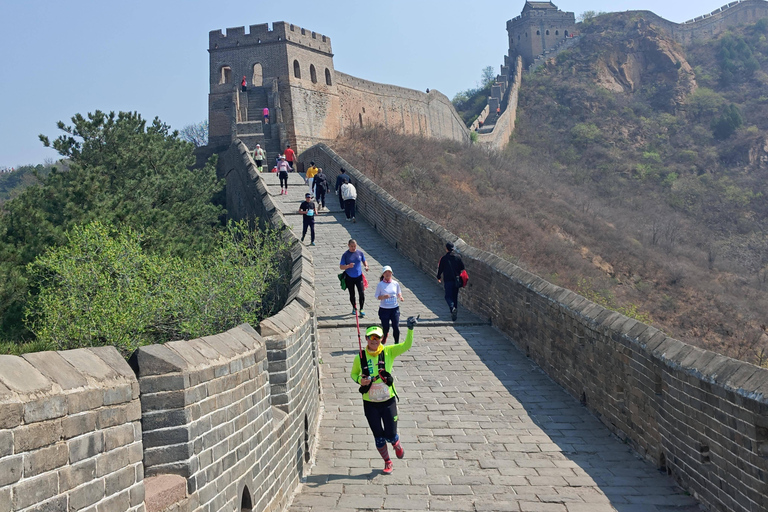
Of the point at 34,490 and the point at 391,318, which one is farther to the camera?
the point at 391,318

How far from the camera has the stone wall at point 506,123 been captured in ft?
182

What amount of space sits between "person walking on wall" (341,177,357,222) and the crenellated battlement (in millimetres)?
18278

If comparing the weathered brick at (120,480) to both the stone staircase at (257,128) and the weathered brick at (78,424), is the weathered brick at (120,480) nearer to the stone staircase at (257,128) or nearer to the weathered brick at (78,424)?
the weathered brick at (78,424)

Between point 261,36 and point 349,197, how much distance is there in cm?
1955

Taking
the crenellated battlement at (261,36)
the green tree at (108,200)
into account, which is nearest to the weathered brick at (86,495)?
the green tree at (108,200)

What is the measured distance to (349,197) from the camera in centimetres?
1902

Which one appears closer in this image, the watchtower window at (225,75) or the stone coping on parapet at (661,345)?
the stone coping on parapet at (661,345)

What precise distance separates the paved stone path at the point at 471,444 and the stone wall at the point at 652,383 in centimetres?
23

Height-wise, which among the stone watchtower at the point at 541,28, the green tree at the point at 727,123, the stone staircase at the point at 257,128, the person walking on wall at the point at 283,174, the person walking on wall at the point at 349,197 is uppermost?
the stone watchtower at the point at 541,28

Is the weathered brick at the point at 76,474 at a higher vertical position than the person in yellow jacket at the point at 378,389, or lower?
higher

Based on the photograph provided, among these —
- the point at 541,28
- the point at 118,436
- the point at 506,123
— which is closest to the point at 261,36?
the point at 506,123

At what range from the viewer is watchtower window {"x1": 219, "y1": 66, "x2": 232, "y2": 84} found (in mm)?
36375

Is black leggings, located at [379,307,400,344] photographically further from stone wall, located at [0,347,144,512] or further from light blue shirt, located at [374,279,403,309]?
stone wall, located at [0,347,144,512]

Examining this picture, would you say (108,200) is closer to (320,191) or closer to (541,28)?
(320,191)
